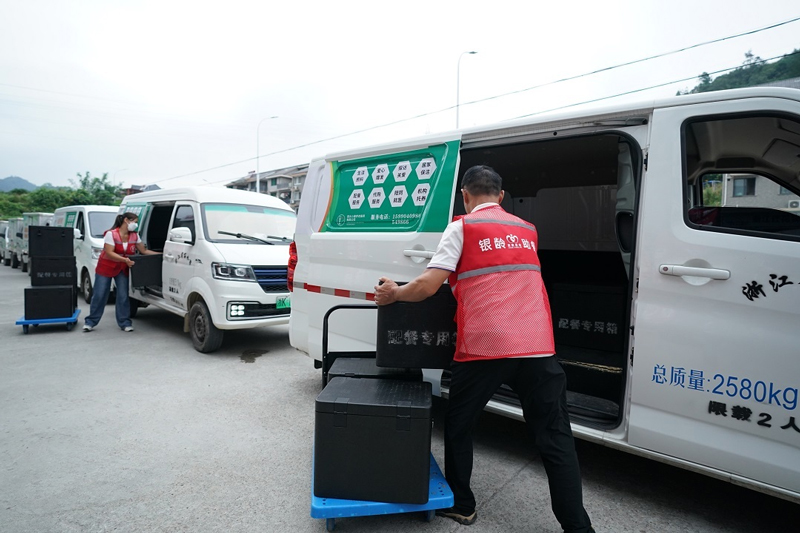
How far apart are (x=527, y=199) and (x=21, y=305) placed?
9.98 meters

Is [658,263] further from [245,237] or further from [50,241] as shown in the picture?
[50,241]

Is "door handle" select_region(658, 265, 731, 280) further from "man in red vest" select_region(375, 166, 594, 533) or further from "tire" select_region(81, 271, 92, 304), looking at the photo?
"tire" select_region(81, 271, 92, 304)

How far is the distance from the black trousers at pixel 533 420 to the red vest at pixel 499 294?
0.30 ft

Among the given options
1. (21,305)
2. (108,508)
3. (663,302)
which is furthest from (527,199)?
(21,305)

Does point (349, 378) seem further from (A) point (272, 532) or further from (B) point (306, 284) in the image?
(B) point (306, 284)

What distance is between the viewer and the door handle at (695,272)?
217cm

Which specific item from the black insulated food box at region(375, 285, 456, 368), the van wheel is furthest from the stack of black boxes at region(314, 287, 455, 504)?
the van wheel

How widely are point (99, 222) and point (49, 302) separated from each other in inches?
121

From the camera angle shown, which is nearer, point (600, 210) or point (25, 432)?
point (25, 432)

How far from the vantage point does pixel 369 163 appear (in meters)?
3.79

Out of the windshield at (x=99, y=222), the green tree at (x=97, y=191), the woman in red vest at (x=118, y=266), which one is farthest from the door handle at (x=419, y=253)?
the green tree at (x=97, y=191)

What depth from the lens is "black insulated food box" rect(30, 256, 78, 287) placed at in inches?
270

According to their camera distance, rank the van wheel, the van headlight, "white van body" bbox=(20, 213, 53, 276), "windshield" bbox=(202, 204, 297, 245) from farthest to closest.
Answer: "white van body" bbox=(20, 213, 53, 276)
"windshield" bbox=(202, 204, 297, 245)
the van wheel
the van headlight

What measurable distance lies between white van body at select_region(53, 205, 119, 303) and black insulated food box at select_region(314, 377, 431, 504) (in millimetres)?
8341
